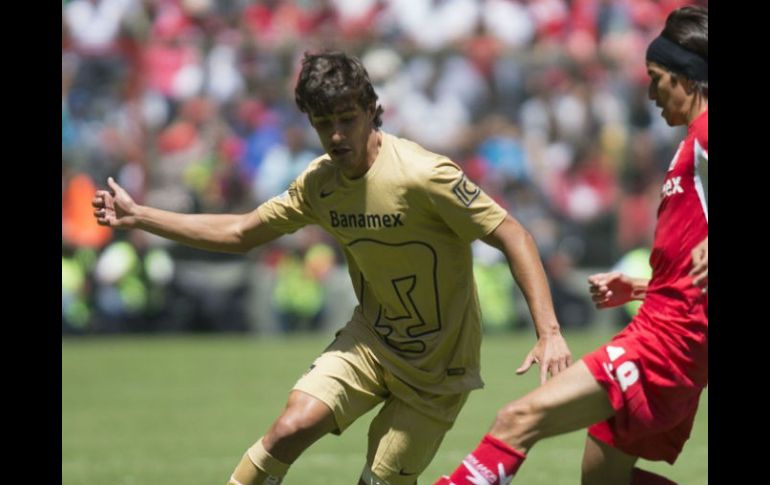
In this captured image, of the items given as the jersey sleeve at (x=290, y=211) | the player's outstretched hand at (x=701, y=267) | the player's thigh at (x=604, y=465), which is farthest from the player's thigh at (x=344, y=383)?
the player's outstretched hand at (x=701, y=267)

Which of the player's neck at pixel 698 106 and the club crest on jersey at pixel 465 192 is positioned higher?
the player's neck at pixel 698 106

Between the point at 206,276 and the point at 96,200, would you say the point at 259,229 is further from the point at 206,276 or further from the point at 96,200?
the point at 206,276

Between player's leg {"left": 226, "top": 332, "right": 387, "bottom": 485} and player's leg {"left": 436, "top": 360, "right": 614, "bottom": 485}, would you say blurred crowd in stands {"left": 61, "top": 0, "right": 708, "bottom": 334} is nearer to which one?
player's leg {"left": 226, "top": 332, "right": 387, "bottom": 485}

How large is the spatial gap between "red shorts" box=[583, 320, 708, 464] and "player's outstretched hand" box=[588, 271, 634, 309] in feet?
2.10

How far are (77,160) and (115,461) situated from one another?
945cm

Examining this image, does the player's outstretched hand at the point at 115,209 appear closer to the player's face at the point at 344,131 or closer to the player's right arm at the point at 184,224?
the player's right arm at the point at 184,224

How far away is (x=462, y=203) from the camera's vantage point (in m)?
6.11

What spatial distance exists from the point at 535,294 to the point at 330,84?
4.22ft

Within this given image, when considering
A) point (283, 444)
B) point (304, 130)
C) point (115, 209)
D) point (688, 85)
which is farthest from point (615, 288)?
point (304, 130)

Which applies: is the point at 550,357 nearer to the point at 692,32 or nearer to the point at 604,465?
the point at 604,465

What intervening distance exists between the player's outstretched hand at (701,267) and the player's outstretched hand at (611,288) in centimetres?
97

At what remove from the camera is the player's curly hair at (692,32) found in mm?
5945

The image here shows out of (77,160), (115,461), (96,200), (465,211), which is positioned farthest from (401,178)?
(77,160)
